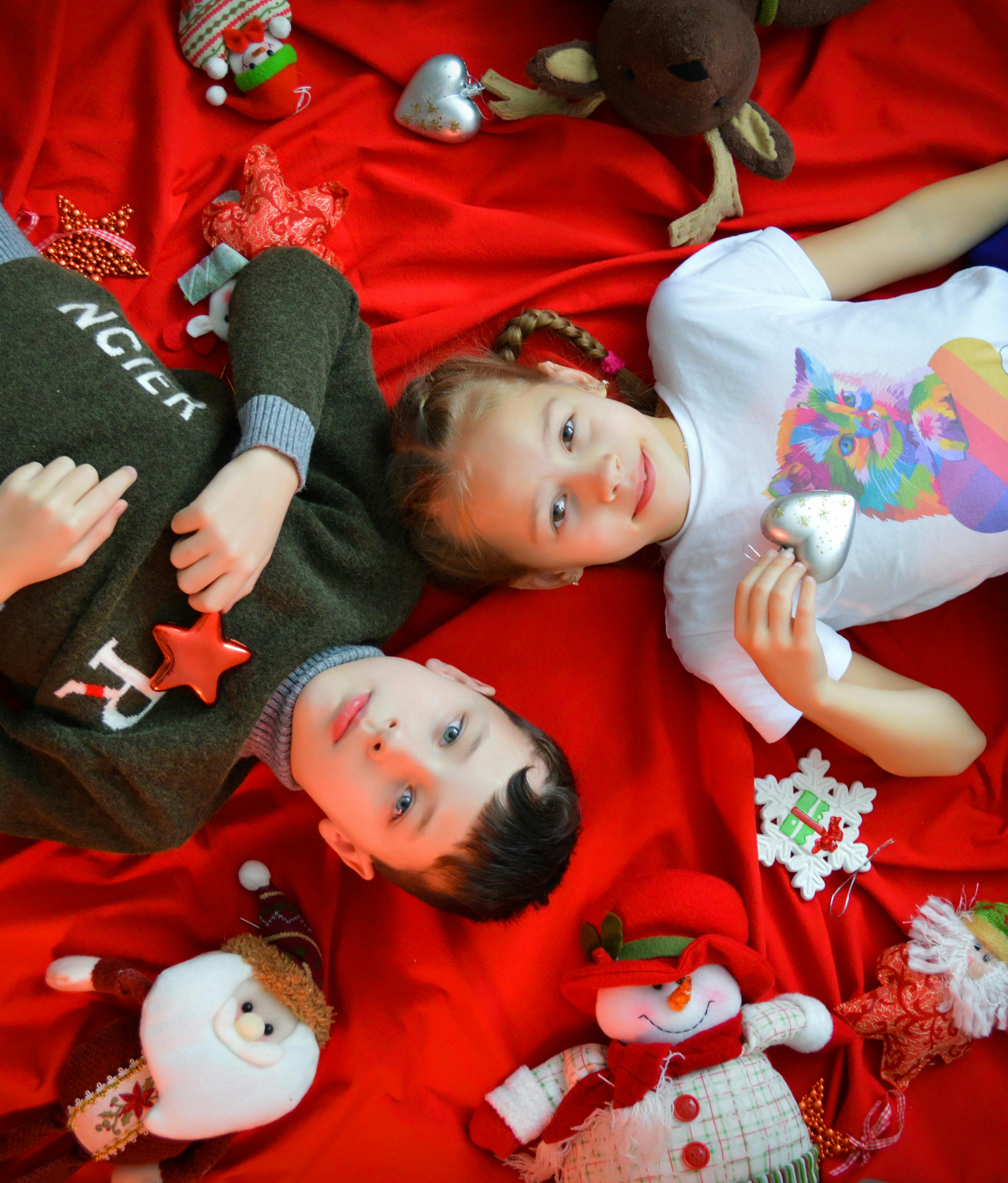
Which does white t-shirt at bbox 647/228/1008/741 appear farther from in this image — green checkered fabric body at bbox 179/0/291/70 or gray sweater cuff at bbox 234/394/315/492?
green checkered fabric body at bbox 179/0/291/70

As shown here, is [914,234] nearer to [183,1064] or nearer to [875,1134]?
[875,1134]

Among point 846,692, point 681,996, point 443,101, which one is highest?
point 443,101

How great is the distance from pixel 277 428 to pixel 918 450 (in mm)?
879

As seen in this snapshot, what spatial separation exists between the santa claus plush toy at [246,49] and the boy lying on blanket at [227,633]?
0.38 meters

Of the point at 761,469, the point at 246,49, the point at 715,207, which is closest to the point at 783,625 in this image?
the point at 761,469

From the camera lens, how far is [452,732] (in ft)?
3.54

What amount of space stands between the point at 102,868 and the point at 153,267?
899mm

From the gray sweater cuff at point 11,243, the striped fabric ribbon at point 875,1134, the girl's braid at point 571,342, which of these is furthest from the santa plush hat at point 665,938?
the gray sweater cuff at point 11,243

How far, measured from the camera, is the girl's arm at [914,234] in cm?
141

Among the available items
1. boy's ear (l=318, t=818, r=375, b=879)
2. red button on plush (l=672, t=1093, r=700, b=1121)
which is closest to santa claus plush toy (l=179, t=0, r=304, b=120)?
boy's ear (l=318, t=818, r=375, b=879)

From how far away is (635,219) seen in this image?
4.89 ft

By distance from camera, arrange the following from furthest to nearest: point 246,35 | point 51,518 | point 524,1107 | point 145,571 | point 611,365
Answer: point 611,365, point 246,35, point 524,1107, point 145,571, point 51,518

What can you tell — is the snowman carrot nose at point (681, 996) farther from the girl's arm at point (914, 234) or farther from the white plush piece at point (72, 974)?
the girl's arm at point (914, 234)

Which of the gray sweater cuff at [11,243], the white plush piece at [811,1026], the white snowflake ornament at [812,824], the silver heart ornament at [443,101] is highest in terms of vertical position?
the silver heart ornament at [443,101]
